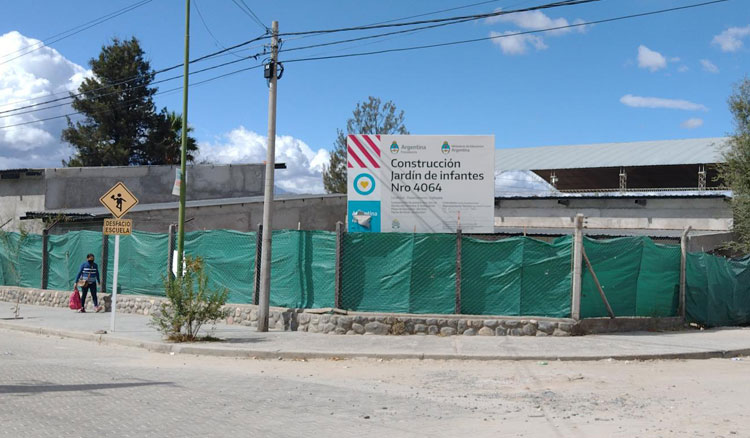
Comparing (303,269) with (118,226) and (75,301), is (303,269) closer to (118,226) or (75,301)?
(118,226)

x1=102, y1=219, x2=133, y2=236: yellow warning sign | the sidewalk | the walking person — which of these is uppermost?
x1=102, y1=219, x2=133, y2=236: yellow warning sign

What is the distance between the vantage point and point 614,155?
37.9 m

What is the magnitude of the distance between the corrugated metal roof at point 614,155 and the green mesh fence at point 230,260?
23.9 metres

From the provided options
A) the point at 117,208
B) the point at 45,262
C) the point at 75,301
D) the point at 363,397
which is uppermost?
the point at 117,208

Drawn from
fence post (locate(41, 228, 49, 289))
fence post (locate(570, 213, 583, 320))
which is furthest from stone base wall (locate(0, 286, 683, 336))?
fence post (locate(41, 228, 49, 289))

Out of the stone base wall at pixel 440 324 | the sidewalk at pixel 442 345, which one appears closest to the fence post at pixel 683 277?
the stone base wall at pixel 440 324

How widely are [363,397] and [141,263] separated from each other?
12.6 m

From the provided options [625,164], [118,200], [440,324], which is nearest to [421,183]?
[440,324]

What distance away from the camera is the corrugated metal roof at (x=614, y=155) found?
115ft

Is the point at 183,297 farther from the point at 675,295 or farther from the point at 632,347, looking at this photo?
the point at 675,295

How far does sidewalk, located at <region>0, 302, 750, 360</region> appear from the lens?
1230 cm

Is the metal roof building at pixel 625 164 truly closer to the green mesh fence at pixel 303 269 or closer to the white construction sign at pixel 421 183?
the white construction sign at pixel 421 183

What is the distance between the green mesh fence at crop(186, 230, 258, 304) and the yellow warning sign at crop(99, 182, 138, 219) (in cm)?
246

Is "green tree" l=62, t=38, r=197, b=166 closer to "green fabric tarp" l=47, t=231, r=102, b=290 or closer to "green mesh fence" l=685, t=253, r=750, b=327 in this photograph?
"green fabric tarp" l=47, t=231, r=102, b=290
